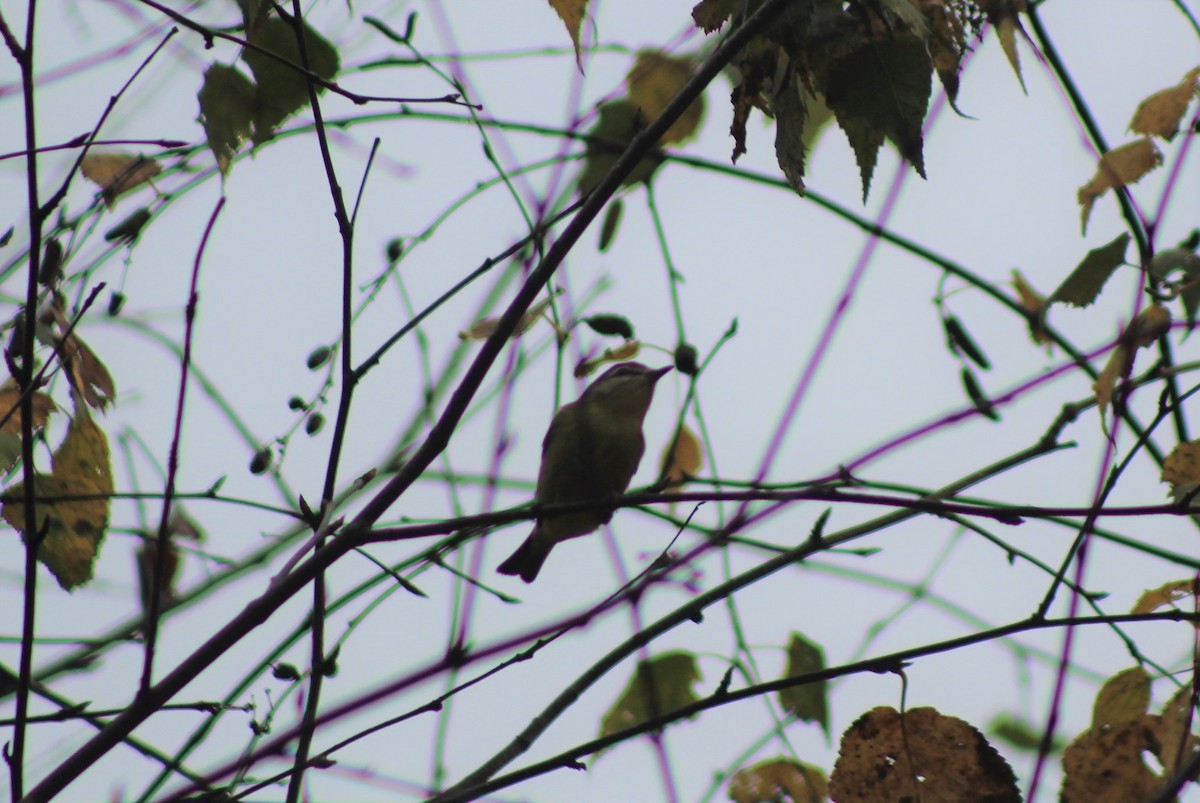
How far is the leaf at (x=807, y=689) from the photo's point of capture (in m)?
3.00

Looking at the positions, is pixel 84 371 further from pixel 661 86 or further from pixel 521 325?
pixel 661 86

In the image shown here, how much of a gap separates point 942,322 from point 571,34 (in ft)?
4.09

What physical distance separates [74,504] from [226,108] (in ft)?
2.65

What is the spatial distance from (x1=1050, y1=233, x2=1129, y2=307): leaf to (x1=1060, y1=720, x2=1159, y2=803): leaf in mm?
802

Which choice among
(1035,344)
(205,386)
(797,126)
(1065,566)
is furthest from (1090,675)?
(205,386)

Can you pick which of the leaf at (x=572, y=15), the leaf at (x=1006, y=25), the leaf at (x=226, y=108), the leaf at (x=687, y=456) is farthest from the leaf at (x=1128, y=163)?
the leaf at (x=226, y=108)

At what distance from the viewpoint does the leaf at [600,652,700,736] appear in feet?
9.85

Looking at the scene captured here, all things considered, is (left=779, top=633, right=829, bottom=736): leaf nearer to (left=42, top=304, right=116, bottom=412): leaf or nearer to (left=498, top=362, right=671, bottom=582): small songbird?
(left=42, top=304, right=116, bottom=412): leaf

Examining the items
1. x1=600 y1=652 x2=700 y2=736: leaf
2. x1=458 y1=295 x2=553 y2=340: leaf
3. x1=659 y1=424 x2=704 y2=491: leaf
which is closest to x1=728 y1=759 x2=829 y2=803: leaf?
x1=600 y1=652 x2=700 y2=736: leaf

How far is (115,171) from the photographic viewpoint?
3172 mm

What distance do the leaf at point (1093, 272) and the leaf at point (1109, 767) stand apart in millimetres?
802

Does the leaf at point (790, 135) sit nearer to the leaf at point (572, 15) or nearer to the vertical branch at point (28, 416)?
the leaf at point (572, 15)

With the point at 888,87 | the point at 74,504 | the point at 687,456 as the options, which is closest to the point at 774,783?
the point at 687,456

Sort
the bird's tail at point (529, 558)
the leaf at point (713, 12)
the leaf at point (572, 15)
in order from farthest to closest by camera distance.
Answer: the bird's tail at point (529, 558), the leaf at point (572, 15), the leaf at point (713, 12)
